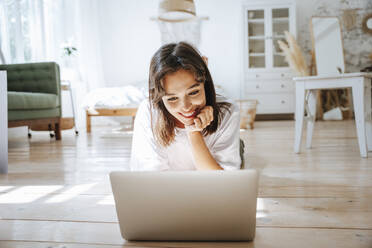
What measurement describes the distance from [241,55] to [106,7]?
2.48m

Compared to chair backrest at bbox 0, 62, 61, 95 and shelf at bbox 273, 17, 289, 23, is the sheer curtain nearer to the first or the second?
chair backrest at bbox 0, 62, 61, 95

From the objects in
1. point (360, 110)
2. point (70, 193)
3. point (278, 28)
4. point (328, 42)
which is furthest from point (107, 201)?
point (278, 28)

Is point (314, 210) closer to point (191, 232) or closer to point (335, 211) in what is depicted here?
point (335, 211)

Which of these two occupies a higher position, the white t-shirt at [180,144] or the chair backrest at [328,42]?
the chair backrest at [328,42]

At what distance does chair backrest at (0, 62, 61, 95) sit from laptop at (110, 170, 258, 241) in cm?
267

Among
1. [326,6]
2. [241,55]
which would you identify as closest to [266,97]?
[241,55]

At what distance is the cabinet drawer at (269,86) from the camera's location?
15.7ft

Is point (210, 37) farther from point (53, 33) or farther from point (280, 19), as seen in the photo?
point (53, 33)

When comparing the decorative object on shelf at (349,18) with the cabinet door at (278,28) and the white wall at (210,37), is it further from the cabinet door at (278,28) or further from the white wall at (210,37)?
the cabinet door at (278,28)

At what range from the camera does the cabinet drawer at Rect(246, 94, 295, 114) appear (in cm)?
481

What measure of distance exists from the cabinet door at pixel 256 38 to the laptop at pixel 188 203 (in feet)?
14.4

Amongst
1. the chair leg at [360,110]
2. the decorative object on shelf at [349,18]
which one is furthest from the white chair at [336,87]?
the decorative object on shelf at [349,18]

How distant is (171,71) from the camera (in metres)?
0.77

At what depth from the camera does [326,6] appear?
495 centimetres
